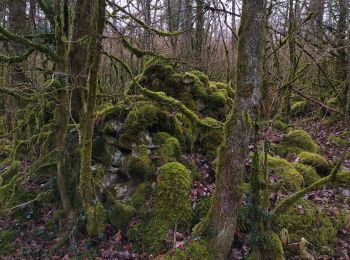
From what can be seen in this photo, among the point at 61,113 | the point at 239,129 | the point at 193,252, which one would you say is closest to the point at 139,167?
the point at 61,113

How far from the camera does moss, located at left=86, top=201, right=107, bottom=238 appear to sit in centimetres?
571

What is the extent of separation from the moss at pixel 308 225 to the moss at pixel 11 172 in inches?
192

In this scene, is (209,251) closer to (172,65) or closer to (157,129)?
(157,129)

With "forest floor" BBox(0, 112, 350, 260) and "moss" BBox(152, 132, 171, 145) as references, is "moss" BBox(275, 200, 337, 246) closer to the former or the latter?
"forest floor" BBox(0, 112, 350, 260)

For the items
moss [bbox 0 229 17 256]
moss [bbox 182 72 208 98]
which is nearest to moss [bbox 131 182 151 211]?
moss [bbox 0 229 17 256]

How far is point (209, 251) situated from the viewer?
4.67 metres

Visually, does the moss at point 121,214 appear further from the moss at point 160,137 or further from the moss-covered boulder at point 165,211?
the moss at point 160,137

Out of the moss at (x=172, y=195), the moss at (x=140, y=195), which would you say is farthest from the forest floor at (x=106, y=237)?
the moss at (x=140, y=195)

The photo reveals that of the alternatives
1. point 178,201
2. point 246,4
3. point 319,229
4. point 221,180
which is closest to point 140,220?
point 178,201

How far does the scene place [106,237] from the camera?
5797mm

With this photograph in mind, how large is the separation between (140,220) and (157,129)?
6.47 ft

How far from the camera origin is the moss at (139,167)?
6.21 meters

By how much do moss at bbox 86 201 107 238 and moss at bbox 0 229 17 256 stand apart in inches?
61.1

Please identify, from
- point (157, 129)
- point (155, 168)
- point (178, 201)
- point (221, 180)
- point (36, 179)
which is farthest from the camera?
point (36, 179)
